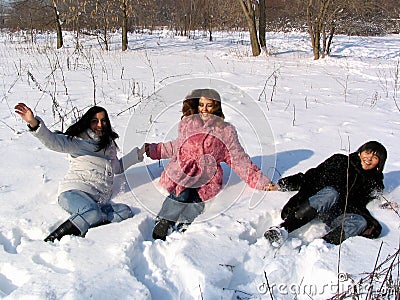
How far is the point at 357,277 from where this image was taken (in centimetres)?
171

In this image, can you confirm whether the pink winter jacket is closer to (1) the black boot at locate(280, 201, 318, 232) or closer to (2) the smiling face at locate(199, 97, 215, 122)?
(2) the smiling face at locate(199, 97, 215, 122)

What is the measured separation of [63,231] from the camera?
2.03 meters

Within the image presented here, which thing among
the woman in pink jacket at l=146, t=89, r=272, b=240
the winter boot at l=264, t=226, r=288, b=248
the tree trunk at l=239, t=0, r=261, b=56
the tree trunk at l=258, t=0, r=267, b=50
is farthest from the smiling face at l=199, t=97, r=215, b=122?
the tree trunk at l=258, t=0, r=267, b=50

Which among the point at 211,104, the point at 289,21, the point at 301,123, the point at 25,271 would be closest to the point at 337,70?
the point at 301,123

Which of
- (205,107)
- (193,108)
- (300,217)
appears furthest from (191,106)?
(300,217)

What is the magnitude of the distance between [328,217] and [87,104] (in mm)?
3318

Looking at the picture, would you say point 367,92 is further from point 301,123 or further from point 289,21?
point 289,21

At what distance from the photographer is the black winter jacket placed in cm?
233

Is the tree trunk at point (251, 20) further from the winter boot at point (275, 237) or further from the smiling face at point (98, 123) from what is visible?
the winter boot at point (275, 237)

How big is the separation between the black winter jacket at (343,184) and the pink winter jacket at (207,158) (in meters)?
0.31

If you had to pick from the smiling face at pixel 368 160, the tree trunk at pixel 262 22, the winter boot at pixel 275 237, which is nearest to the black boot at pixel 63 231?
the winter boot at pixel 275 237

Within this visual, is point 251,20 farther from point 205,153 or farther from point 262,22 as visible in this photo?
point 205,153

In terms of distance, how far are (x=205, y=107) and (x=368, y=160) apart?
3.75 ft

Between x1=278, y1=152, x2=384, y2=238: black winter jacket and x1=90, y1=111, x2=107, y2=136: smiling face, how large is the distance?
52.6 inches
